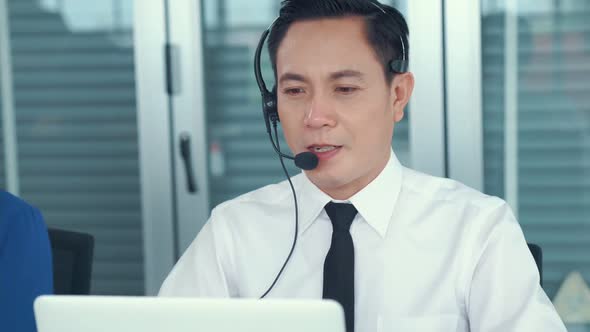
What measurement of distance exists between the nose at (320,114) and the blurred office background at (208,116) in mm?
1172

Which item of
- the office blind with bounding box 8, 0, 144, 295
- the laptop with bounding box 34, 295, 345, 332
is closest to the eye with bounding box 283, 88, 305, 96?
the laptop with bounding box 34, 295, 345, 332

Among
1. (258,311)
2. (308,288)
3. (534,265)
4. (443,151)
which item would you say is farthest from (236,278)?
(443,151)

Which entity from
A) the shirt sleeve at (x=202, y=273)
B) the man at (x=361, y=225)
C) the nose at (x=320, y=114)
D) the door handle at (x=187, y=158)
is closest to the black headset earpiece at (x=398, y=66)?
the man at (x=361, y=225)

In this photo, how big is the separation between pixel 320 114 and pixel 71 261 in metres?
0.71

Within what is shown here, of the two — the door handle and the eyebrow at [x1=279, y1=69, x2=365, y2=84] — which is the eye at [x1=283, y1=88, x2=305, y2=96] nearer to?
the eyebrow at [x1=279, y1=69, x2=365, y2=84]

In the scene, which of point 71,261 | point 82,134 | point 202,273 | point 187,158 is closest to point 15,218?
point 71,261

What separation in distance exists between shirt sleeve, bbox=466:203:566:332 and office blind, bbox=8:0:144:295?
1.66 m

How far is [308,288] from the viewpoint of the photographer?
1.55 m

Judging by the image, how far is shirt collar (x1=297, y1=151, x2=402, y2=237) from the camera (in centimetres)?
155

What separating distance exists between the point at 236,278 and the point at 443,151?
3.90 feet

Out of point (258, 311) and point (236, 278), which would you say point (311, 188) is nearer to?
point (236, 278)

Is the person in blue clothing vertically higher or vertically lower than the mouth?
lower

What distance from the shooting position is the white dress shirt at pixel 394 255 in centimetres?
145

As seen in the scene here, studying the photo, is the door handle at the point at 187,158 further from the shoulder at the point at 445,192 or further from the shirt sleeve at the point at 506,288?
the shirt sleeve at the point at 506,288
